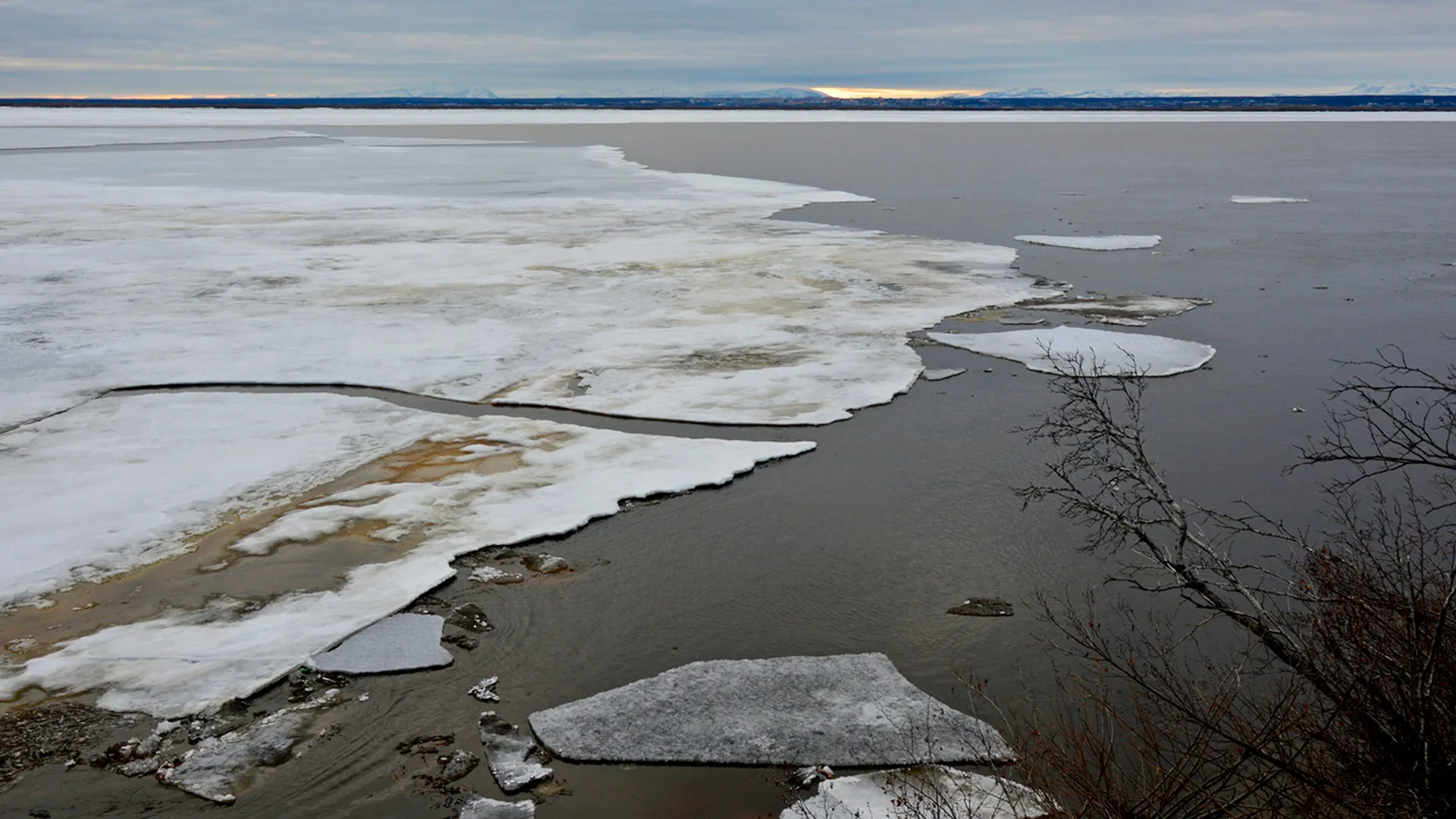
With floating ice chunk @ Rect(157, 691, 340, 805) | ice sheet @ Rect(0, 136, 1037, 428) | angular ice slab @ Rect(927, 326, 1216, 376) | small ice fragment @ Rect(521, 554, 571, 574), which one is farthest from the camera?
angular ice slab @ Rect(927, 326, 1216, 376)

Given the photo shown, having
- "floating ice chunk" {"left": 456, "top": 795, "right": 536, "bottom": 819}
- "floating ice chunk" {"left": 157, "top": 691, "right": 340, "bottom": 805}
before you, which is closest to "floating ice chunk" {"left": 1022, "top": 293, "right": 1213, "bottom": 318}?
"floating ice chunk" {"left": 456, "top": 795, "right": 536, "bottom": 819}

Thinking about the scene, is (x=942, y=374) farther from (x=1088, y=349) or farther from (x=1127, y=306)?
(x=1127, y=306)

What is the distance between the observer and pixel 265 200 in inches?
1005

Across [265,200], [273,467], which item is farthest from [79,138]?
[273,467]

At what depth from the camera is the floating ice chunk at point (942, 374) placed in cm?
1034

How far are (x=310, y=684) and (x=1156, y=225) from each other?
767 inches

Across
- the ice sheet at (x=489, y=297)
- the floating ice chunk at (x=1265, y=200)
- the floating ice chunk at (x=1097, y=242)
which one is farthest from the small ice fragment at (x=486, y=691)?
the floating ice chunk at (x=1265, y=200)

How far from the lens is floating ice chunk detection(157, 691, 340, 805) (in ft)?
14.4

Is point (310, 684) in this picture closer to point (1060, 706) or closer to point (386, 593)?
point (386, 593)

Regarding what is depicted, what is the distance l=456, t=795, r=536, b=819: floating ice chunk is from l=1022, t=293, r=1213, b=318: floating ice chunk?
10.2 meters

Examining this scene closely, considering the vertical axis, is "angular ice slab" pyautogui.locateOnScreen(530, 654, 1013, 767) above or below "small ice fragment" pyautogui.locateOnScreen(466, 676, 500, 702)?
above

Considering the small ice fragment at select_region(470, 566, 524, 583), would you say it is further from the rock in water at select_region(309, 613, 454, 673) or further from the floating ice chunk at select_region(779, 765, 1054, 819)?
the floating ice chunk at select_region(779, 765, 1054, 819)

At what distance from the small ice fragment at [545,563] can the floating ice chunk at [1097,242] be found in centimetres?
1374

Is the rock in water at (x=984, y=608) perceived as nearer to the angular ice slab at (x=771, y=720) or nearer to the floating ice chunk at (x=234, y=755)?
the angular ice slab at (x=771, y=720)
